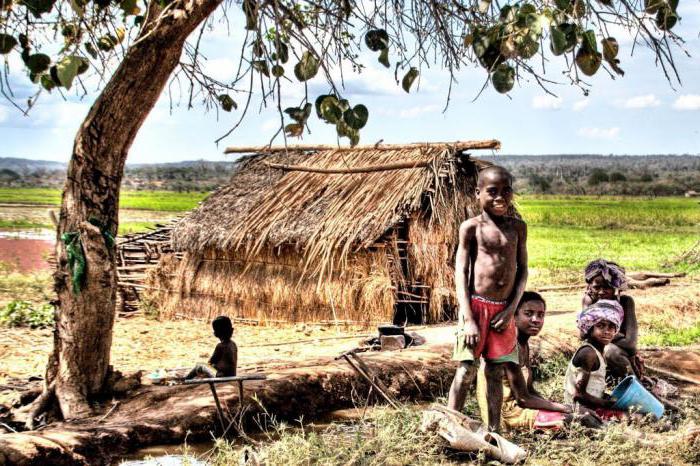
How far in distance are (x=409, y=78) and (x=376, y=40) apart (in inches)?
12.8

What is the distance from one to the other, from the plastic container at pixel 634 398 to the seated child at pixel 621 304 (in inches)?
17.4

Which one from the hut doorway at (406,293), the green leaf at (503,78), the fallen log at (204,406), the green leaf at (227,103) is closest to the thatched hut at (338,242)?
the hut doorway at (406,293)

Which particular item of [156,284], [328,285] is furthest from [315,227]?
[156,284]

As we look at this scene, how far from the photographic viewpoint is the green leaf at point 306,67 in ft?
15.3

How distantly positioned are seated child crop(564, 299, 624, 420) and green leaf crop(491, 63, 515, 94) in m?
2.28

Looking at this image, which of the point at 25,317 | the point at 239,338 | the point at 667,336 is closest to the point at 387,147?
the point at 239,338

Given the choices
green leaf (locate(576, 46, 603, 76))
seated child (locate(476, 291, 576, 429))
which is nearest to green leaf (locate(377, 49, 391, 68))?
green leaf (locate(576, 46, 603, 76))

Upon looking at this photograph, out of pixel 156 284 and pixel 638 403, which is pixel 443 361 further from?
pixel 156 284

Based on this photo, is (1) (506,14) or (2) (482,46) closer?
(2) (482,46)

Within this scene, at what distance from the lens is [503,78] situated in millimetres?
3988

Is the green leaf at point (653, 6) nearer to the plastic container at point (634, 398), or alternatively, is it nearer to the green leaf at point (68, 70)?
the plastic container at point (634, 398)

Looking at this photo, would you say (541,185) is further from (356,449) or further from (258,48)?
(356,449)

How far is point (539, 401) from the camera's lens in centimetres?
562

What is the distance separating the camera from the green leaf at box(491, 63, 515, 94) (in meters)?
3.98
